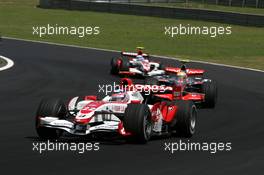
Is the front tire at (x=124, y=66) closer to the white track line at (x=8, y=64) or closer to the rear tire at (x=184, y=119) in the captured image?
the white track line at (x=8, y=64)

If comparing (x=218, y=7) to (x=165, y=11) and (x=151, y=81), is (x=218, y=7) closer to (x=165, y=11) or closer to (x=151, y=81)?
(x=165, y=11)

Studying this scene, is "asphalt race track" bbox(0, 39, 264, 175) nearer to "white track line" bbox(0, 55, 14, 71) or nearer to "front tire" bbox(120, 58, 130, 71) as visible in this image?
"white track line" bbox(0, 55, 14, 71)

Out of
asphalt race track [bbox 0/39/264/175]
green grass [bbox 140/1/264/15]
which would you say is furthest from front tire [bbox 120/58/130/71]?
green grass [bbox 140/1/264/15]

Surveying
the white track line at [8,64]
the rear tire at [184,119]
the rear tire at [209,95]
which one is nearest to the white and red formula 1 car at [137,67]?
the white track line at [8,64]

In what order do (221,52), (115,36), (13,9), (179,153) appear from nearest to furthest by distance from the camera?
(179,153), (221,52), (115,36), (13,9)

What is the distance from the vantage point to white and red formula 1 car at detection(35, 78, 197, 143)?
1436cm

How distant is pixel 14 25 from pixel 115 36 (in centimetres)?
801

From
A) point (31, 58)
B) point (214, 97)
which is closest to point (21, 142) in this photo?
point (214, 97)

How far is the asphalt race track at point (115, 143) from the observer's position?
40.8 ft

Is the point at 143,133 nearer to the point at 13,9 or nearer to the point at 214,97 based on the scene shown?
the point at 214,97

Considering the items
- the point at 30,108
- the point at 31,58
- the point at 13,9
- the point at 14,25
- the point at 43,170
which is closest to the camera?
the point at 43,170

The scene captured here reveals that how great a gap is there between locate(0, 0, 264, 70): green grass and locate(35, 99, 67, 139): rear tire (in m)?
18.0

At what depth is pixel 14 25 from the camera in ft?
165

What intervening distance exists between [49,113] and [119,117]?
1236 mm
